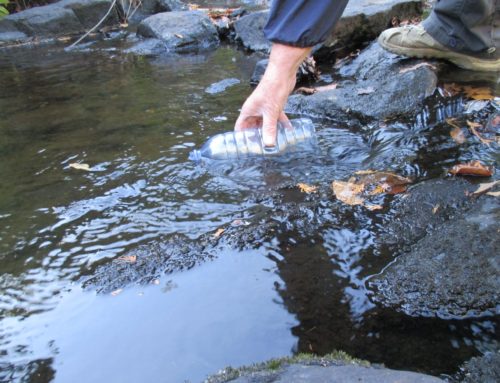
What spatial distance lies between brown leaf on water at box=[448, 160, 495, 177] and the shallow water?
0.44 ft

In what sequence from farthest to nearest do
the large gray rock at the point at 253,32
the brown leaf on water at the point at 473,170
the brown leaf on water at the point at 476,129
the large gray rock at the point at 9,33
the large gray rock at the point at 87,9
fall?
the large gray rock at the point at 87,9 → the large gray rock at the point at 9,33 → the large gray rock at the point at 253,32 → the brown leaf on water at the point at 476,129 → the brown leaf on water at the point at 473,170

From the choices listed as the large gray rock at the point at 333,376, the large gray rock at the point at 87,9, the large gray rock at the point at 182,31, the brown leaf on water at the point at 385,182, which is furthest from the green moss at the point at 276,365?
the large gray rock at the point at 87,9

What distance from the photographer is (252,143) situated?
2951 mm

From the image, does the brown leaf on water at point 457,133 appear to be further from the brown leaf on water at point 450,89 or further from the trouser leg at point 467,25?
the trouser leg at point 467,25

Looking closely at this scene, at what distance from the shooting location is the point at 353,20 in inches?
223

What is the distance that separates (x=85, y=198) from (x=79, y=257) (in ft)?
1.97

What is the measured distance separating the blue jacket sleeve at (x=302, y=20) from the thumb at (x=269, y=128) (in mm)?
488

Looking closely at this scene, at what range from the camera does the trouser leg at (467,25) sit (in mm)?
3555

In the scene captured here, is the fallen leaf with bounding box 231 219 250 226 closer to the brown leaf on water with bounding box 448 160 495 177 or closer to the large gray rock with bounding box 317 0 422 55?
the brown leaf on water with bounding box 448 160 495 177

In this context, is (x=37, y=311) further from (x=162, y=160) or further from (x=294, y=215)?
(x=162, y=160)

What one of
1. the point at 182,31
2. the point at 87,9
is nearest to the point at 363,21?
the point at 182,31

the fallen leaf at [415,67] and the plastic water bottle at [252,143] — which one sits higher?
the fallen leaf at [415,67]

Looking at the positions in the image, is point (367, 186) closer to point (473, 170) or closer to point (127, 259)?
point (473, 170)

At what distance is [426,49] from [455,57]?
0.25m
